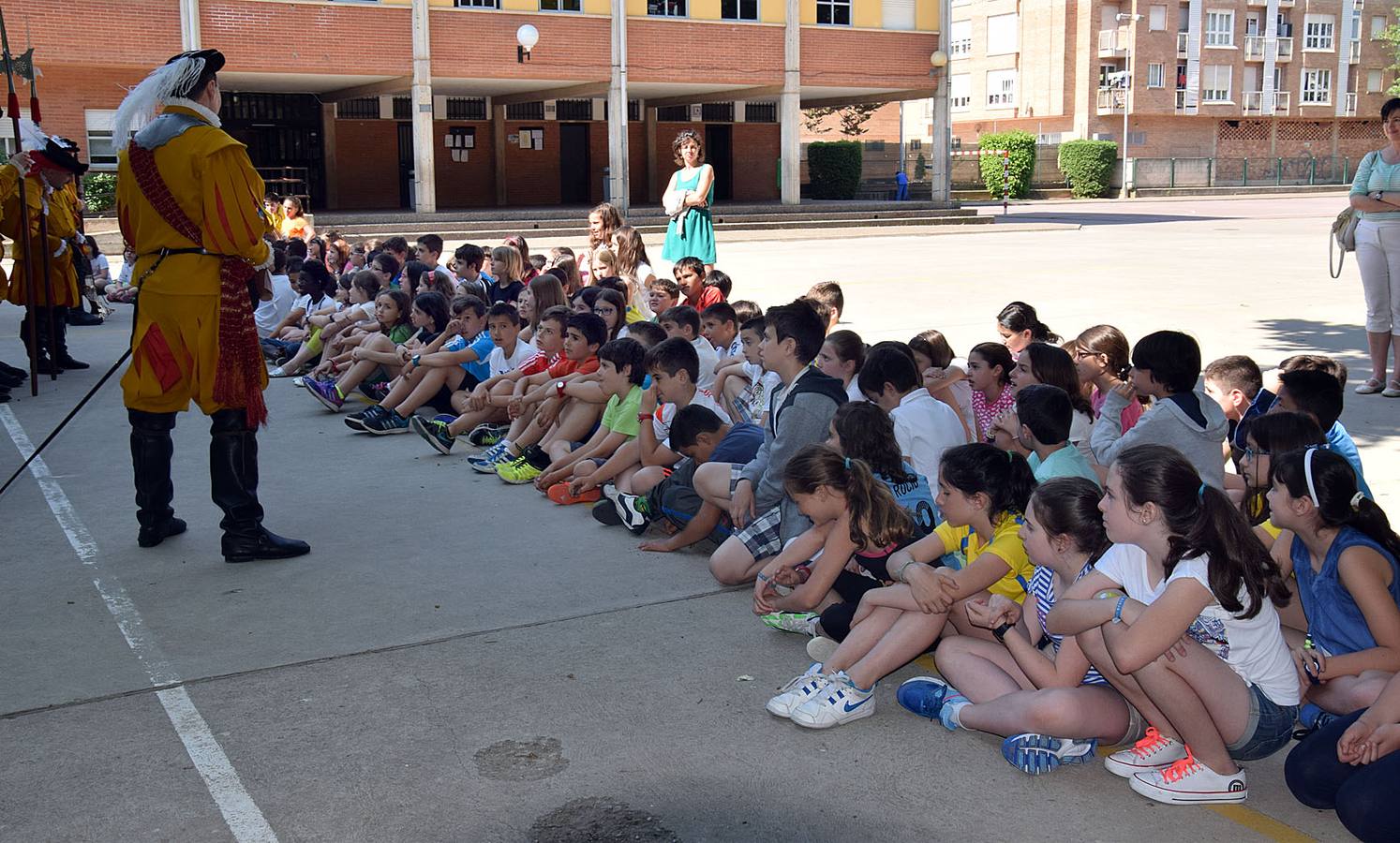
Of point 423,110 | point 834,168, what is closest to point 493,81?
point 423,110

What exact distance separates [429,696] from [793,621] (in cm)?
135

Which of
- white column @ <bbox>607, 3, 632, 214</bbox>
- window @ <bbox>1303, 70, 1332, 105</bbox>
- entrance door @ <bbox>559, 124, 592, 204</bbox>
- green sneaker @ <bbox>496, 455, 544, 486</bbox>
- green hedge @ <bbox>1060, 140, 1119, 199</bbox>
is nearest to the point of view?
green sneaker @ <bbox>496, 455, 544, 486</bbox>

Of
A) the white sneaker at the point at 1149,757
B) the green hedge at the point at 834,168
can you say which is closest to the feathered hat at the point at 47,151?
the white sneaker at the point at 1149,757

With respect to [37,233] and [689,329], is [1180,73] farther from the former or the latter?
[689,329]

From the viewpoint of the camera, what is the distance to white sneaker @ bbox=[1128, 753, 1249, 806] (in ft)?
11.6

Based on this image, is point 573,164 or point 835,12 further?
point 573,164

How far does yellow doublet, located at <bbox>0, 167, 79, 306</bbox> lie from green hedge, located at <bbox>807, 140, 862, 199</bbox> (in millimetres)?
37224

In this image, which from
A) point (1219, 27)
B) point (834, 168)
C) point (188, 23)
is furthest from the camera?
point (1219, 27)

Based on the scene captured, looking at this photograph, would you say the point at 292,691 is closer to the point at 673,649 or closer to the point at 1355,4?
the point at 673,649

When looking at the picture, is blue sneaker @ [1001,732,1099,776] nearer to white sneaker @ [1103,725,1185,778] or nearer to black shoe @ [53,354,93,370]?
white sneaker @ [1103,725,1185,778]

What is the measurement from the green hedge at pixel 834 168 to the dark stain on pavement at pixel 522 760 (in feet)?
146

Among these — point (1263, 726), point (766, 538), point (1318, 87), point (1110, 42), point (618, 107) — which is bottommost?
point (1263, 726)

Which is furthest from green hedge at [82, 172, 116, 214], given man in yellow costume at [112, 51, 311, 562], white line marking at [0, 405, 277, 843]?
man in yellow costume at [112, 51, 311, 562]

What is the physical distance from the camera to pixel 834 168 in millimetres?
47562
